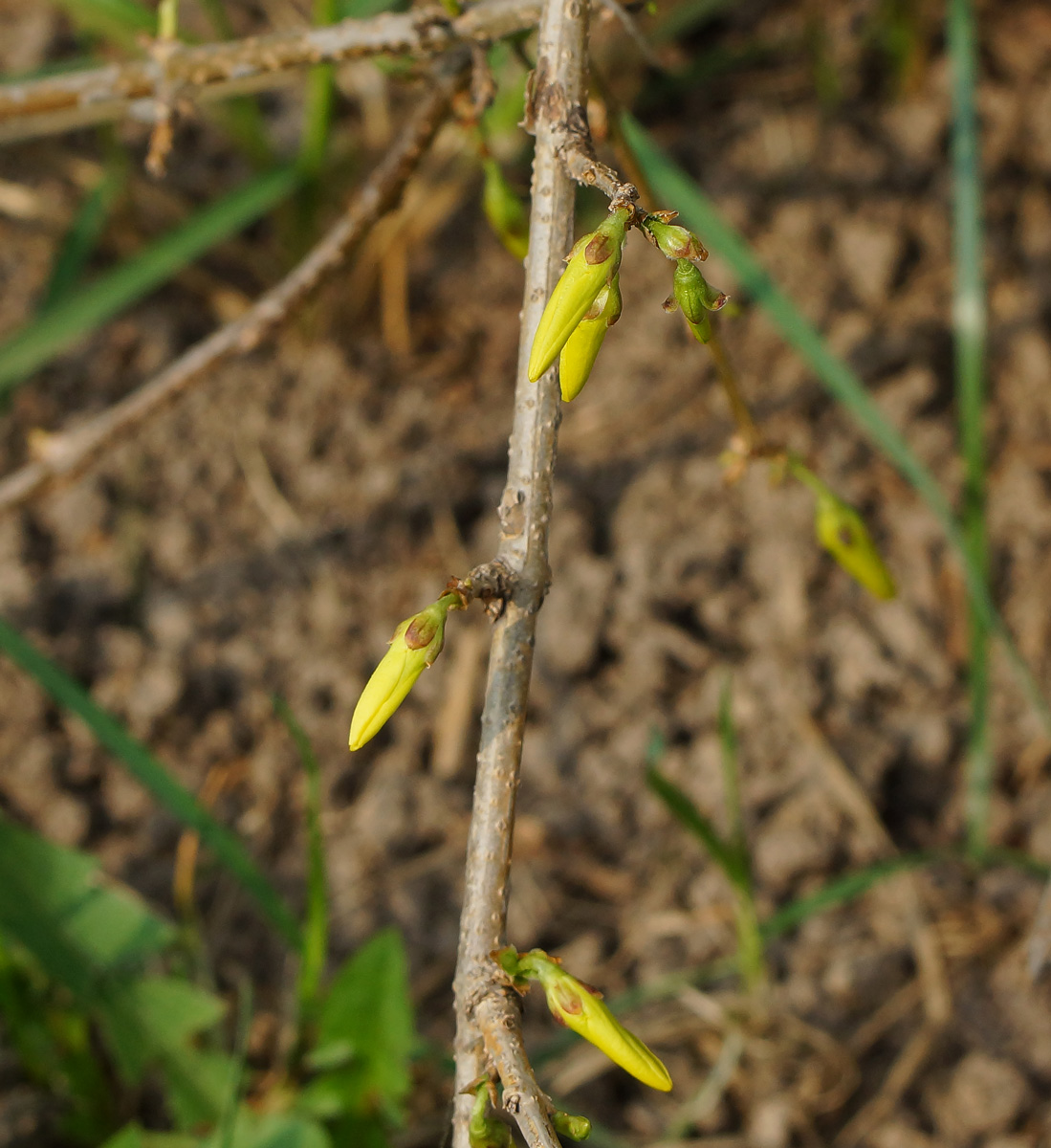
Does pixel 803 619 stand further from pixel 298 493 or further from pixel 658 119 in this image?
pixel 658 119

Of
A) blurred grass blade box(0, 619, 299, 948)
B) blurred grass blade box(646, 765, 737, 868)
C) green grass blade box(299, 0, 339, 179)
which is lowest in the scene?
blurred grass blade box(646, 765, 737, 868)

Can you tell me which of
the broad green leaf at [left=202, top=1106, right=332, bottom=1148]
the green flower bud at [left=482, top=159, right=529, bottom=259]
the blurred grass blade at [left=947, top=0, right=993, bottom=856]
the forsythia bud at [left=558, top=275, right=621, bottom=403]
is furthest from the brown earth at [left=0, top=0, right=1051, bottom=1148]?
the forsythia bud at [left=558, top=275, right=621, bottom=403]

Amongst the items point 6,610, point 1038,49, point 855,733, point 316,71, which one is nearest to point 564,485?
point 855,733

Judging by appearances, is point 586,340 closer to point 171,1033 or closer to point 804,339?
point 804,339

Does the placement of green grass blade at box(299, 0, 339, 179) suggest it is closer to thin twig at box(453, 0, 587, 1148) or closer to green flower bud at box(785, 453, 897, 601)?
thin twig at box(453, 0, 587, 1148)

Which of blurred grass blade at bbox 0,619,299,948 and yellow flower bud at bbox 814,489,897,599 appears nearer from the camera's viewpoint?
yellow flower bud at bbox 814,489,897,599

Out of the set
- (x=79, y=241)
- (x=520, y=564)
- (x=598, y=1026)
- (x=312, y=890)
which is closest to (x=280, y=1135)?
(x=312, y=890)
